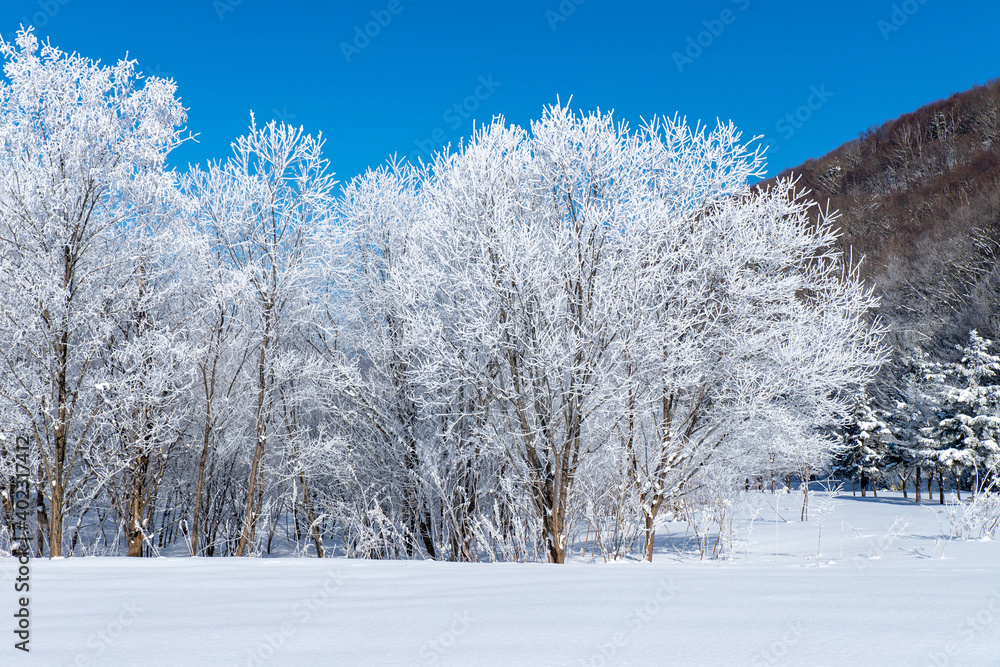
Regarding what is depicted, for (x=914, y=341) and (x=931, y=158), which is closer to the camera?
(x=914, y=341)

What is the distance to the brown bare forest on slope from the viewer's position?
125 ft

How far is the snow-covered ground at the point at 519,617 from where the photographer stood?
1.81 m

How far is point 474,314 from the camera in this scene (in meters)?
8.20

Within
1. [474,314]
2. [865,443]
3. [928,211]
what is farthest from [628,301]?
[928,211]

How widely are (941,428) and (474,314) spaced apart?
23.5 m

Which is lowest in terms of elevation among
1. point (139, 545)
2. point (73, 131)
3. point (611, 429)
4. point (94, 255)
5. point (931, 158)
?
point (139, 545)

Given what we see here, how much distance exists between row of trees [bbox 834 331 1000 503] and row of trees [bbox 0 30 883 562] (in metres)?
12.7

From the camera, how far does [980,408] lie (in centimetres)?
2283

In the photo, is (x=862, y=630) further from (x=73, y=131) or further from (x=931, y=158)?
(x=931, y=158)

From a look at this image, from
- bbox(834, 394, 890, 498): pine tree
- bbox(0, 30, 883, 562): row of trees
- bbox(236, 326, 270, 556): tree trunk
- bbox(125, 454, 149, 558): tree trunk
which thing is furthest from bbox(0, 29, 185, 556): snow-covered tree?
bbox(834, 394, 890, 498): pine tree

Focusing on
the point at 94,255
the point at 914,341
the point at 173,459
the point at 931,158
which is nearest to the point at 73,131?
the point at 94,255

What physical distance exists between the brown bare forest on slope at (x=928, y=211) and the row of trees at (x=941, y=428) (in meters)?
3.83

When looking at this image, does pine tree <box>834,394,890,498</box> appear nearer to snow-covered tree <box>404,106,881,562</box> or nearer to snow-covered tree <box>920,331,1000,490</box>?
snow-covered tree <box>920,331,1000,490</box>

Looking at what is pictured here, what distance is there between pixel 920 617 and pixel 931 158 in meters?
81.0
